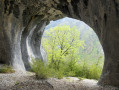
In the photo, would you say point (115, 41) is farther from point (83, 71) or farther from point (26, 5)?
point (26, 5)

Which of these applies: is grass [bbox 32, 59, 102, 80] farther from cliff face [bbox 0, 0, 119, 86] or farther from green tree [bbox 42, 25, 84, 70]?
green tree [bbox 42, 25, 84, 70]

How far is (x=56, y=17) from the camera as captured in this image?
36.5 feet

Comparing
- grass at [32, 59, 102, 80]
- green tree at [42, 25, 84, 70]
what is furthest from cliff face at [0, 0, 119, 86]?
green tree at [42, 25, 84, 70]

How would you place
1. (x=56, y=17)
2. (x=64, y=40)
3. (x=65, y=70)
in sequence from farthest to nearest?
1. (x=64, y=40)
2. (x=56, y=17)
3. (x=65, y=70)

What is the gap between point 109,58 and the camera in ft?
17.4

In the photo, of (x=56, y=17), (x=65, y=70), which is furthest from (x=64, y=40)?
(x=65, y=70)

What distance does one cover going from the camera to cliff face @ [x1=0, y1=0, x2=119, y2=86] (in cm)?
504

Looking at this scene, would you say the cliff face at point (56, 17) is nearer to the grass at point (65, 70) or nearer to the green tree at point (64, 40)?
the grass at point (65, 70)

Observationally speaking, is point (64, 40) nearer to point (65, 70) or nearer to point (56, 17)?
point (56, 17)

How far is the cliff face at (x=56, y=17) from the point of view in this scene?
16.5 feet

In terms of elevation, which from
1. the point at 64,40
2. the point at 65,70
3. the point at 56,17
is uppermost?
the point at 56,17

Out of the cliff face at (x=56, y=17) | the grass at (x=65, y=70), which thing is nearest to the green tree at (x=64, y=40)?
the cliff face at (x=56, y=17)

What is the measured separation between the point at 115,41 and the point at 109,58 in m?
0.82

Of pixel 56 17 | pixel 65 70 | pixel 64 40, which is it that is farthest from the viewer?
pixel 64 40
